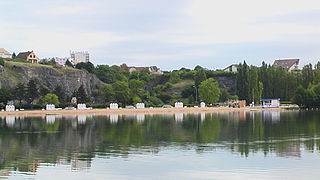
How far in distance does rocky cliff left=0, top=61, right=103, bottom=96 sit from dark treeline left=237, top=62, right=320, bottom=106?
4657cm

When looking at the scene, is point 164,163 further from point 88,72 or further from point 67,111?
point 88,72

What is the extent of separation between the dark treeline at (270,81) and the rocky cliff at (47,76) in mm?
46566

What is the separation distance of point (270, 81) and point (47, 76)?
59769 mm

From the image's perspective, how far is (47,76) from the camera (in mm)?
119688

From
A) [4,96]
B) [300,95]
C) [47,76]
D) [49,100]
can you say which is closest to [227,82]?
[300,95]

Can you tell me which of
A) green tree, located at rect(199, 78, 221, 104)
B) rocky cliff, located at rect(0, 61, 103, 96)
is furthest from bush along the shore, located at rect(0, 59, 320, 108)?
rocky cliff, located at rect(0, 61, 103, 96)

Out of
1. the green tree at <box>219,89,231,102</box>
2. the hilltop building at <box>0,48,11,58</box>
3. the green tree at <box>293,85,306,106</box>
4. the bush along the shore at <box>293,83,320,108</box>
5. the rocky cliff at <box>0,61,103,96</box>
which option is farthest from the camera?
the hilltop building at <box>0,48,11,58</box>

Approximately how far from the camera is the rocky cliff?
108 metres

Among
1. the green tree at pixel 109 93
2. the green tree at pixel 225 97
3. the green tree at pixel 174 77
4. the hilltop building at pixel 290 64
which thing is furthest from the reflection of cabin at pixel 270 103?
the hilltop building at pixel 290 64

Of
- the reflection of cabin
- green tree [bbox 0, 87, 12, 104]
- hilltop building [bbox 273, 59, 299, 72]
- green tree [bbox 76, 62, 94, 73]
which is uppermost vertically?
hilltop building [bbox 273, 59, 299, 72]

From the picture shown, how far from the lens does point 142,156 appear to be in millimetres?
22312

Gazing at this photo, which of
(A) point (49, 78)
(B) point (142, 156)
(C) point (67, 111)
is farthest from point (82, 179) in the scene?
(A) point (49, 78)

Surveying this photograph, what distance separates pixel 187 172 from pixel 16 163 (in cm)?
836

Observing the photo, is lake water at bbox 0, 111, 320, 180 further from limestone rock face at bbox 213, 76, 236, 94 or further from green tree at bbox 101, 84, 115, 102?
limestone rock face at bbox 213, 76, 236, 94
